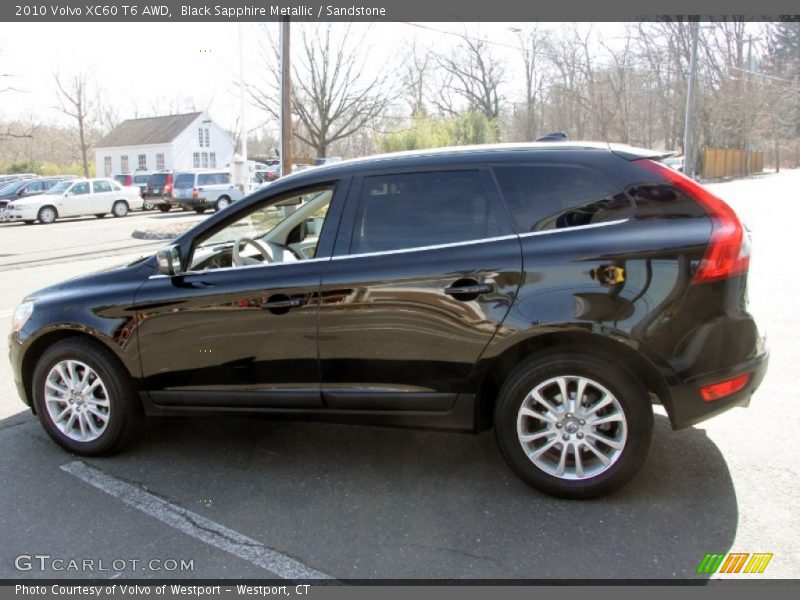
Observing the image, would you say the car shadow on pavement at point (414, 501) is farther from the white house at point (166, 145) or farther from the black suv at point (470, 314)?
the white house at point (166, 145)

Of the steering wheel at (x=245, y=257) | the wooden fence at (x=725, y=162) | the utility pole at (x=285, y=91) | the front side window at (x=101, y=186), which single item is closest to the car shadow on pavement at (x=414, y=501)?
the steering wheel at (x=245, y=257)

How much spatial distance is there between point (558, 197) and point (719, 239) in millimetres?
788

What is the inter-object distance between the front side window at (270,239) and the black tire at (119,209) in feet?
78.8

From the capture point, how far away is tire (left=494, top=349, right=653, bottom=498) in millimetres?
3189

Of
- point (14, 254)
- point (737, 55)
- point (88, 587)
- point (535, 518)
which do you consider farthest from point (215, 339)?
point (737, 55)

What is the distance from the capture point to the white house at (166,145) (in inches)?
2148

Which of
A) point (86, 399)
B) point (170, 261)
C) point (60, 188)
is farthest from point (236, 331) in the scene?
point (60, 188)

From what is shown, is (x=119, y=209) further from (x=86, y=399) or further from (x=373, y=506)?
(x=373, y=506)

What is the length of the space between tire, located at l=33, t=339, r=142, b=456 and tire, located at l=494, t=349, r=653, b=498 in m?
2.23

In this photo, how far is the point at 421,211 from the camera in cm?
351

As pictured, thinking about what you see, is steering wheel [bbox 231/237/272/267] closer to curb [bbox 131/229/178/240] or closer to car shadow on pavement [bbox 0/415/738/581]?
car shadow on pavement [bbox 0/415/738/581]

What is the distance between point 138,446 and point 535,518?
99.2 inches

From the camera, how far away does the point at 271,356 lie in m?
3.61

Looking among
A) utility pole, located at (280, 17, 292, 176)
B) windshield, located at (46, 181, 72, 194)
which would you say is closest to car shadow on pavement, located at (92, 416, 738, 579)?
utility pole, located at (280, 17, 292, 176)
